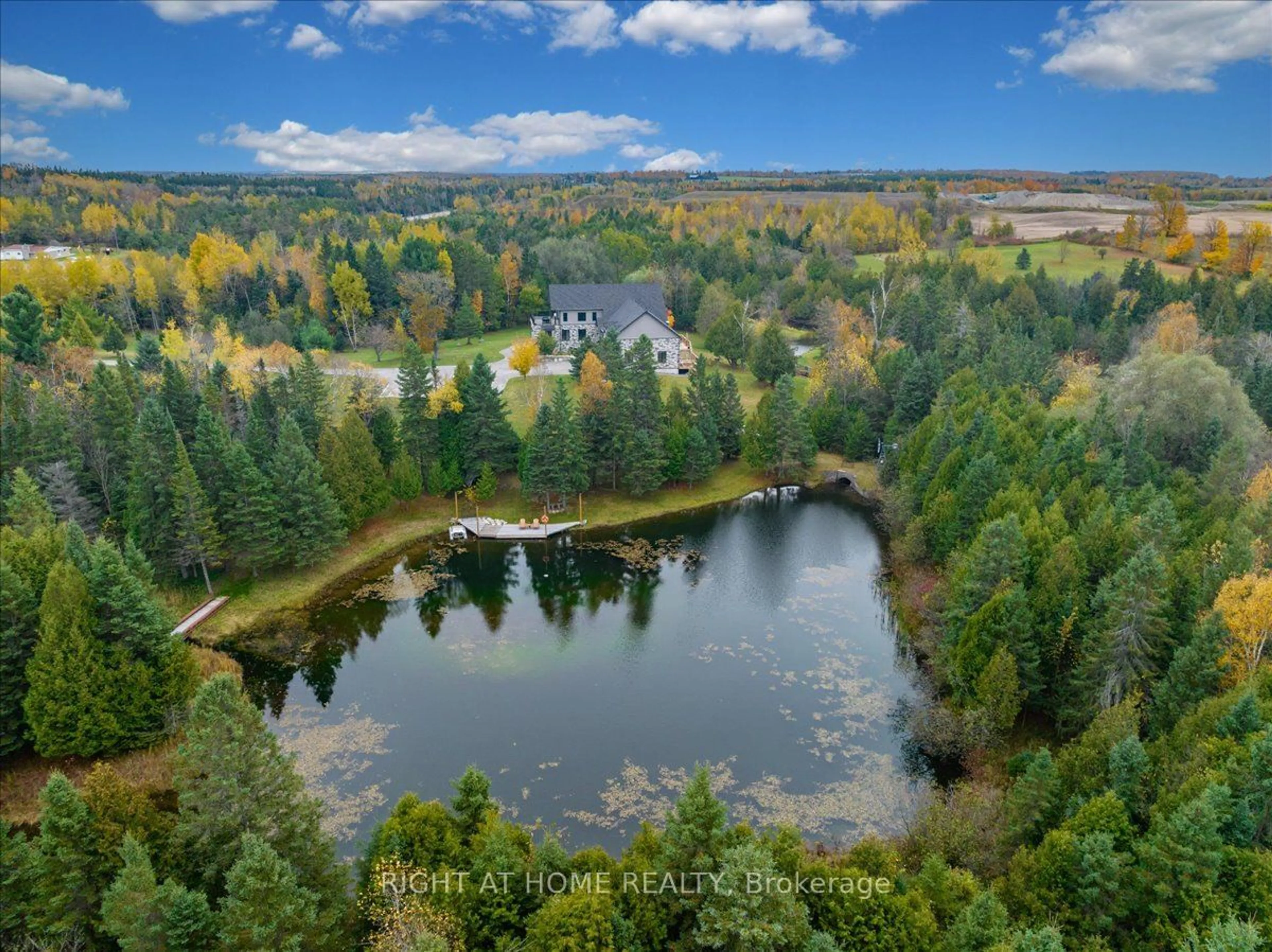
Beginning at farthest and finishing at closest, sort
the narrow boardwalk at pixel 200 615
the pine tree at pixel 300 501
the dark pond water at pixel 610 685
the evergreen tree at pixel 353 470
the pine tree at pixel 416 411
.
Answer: the pine tree at pixel 416 411 → the evergreen tree at pixel 353 470 → the pine tree at pixel 300 501 → the narrow boardwalk at pixel 200 615 → the dark pond water at pixel 610 685

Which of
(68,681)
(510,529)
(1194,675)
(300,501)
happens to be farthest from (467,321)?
(1194,675)

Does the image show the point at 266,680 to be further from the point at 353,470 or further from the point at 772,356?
the point at 772,356

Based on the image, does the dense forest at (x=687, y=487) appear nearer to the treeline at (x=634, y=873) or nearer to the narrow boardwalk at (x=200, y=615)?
the treeline at (x=634, y=873)

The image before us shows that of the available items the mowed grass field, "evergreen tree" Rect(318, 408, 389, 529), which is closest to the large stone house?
the mowed grass field

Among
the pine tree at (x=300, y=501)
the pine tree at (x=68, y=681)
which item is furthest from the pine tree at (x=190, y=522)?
the pine tree at (x=68, y=681)

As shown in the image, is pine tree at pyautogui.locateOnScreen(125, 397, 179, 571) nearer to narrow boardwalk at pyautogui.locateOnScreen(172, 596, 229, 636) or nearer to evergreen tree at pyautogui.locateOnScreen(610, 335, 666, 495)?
narrow boardwalk at pyautogui.locateOnScreen(172, 596, 229, 636)

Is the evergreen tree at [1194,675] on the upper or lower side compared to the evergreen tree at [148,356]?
lower

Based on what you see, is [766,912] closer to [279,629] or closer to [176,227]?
[279,629]
